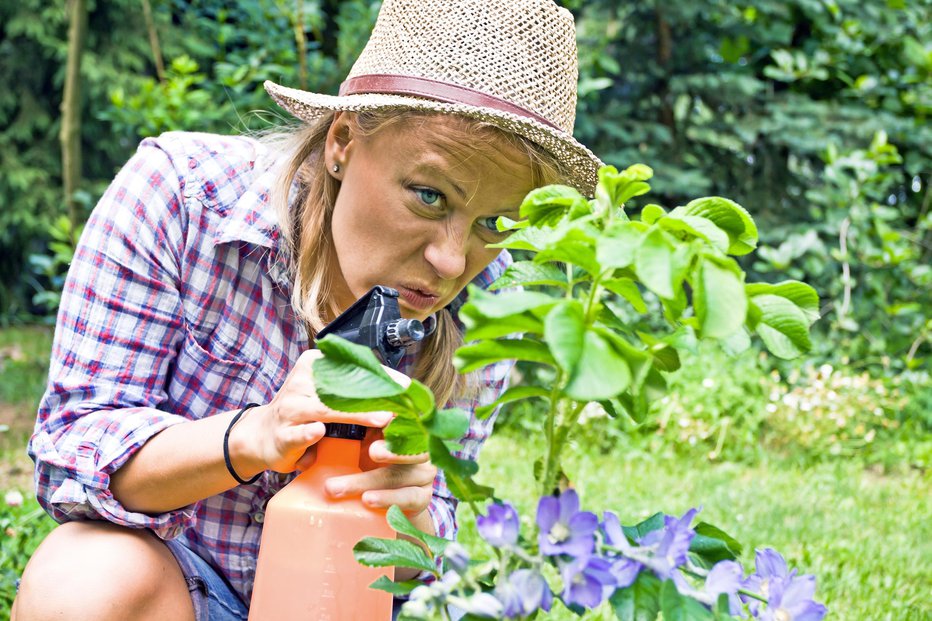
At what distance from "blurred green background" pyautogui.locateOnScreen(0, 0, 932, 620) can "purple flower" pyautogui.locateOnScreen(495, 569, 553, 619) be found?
6.85ft

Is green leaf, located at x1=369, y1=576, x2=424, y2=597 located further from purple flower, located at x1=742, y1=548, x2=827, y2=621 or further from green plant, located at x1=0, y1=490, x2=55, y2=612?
green plant, located at x1=0, y1=490, x2=55, y2=612

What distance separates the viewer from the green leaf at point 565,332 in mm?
663

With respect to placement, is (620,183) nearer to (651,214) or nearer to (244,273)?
(651,214)

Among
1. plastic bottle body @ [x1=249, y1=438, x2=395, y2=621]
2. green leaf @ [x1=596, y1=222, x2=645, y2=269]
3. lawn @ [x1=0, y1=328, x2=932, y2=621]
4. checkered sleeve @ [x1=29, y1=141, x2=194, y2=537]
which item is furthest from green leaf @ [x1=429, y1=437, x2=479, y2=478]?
lawn @ [x1=0, y1=328, x2=932, y2=621]

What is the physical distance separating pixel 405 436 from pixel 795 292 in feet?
1.21

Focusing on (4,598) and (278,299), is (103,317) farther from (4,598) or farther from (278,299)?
(4,598)

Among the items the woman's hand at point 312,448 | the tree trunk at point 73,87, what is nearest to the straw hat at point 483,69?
the woman's hand at point 312,448

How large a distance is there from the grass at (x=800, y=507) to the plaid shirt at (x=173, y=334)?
0.86m

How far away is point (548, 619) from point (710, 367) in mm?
2777

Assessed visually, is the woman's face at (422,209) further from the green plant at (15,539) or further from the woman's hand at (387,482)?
the green plant at (15,539)

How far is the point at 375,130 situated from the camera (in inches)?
60.2

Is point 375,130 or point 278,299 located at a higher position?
point 375,130

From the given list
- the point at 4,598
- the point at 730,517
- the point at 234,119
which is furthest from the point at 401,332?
the point at 234,119

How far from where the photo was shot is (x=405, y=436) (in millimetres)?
887
